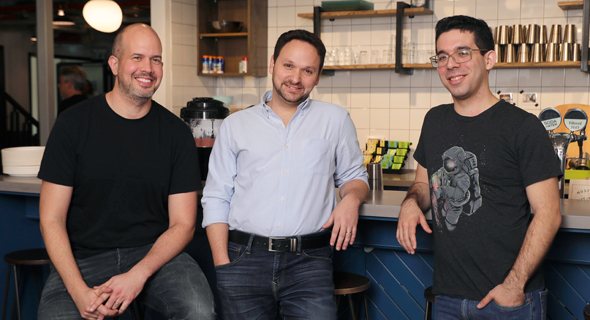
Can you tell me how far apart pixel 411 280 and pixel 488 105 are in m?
0.93

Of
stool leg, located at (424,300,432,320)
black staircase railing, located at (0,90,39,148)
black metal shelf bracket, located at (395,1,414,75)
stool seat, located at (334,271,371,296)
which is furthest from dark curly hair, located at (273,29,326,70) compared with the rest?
black staircase railing, located at (0,90,39,148)

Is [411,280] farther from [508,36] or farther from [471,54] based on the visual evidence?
[508,36]

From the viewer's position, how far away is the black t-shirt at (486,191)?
5.07ft

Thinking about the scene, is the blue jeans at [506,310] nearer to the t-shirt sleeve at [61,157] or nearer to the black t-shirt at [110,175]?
the black t-shirt at [110,175]

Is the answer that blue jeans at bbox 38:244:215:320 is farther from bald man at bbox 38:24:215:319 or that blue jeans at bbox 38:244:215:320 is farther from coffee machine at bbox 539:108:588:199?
coffee machine at bbox 539:108:588:199

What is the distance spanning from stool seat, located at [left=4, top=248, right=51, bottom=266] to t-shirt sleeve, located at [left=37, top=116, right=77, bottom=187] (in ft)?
2.02

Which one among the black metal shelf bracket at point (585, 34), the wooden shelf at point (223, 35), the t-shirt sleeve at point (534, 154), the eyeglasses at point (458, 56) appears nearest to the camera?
the t-shirt sleeve at point (534, 154)

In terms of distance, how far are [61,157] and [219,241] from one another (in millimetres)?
641

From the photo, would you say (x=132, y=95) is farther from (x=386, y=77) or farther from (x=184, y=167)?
(x=386, y=77)

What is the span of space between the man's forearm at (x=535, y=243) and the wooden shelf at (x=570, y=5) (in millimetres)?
3112

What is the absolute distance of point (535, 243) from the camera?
1514 mm

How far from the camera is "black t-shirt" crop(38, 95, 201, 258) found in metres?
2.02

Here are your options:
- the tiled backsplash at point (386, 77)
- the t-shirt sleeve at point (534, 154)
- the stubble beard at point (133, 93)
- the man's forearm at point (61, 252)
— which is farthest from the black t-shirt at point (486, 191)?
the tiled backsplash at point (386, 77)

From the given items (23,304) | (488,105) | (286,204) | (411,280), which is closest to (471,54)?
(488,105)
